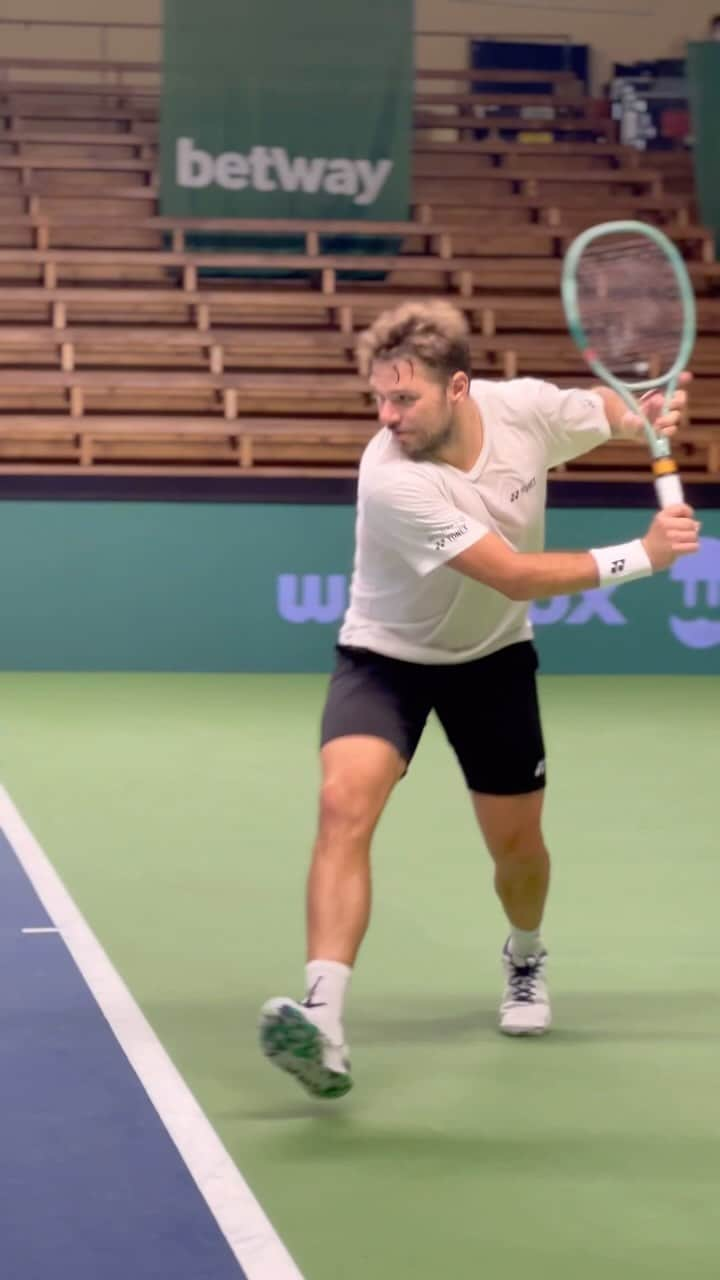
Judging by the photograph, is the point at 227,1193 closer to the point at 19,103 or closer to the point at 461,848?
the point at 461,848

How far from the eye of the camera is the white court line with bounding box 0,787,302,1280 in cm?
372

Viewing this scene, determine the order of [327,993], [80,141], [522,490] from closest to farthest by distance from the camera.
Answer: [327,993] → [522,490] → [80,141]

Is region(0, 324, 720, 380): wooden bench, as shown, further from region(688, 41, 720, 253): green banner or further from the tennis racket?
the tennis racket

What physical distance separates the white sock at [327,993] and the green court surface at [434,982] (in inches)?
8.3

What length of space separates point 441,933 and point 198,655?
7.22 metres

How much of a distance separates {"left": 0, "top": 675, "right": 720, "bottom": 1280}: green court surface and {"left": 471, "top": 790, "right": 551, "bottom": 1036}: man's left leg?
0.08 m

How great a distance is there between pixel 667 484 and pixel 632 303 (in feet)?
3.32

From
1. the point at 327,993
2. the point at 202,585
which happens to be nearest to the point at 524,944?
the point at 327,993

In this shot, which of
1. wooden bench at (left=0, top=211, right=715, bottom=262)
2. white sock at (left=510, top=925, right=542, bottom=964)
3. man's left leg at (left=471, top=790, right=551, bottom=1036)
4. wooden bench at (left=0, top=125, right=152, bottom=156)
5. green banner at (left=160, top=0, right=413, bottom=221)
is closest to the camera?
man's left leg at (left=471, top=790, right=551, bottom=1036)

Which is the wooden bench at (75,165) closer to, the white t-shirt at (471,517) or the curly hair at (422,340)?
the white t-shirt at (471,517)

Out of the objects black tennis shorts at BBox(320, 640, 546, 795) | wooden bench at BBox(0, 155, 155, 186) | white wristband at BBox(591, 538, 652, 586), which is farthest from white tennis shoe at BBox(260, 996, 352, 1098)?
wooden bench at BBox(0, 155, 155, 186)

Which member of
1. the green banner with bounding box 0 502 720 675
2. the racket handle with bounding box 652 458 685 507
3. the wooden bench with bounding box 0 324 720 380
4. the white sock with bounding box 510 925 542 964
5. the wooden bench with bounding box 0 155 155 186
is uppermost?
the wooden bench with bounding box 0 155 155 186

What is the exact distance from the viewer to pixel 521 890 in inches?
208

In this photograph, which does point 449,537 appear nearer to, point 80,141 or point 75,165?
point 75,165
